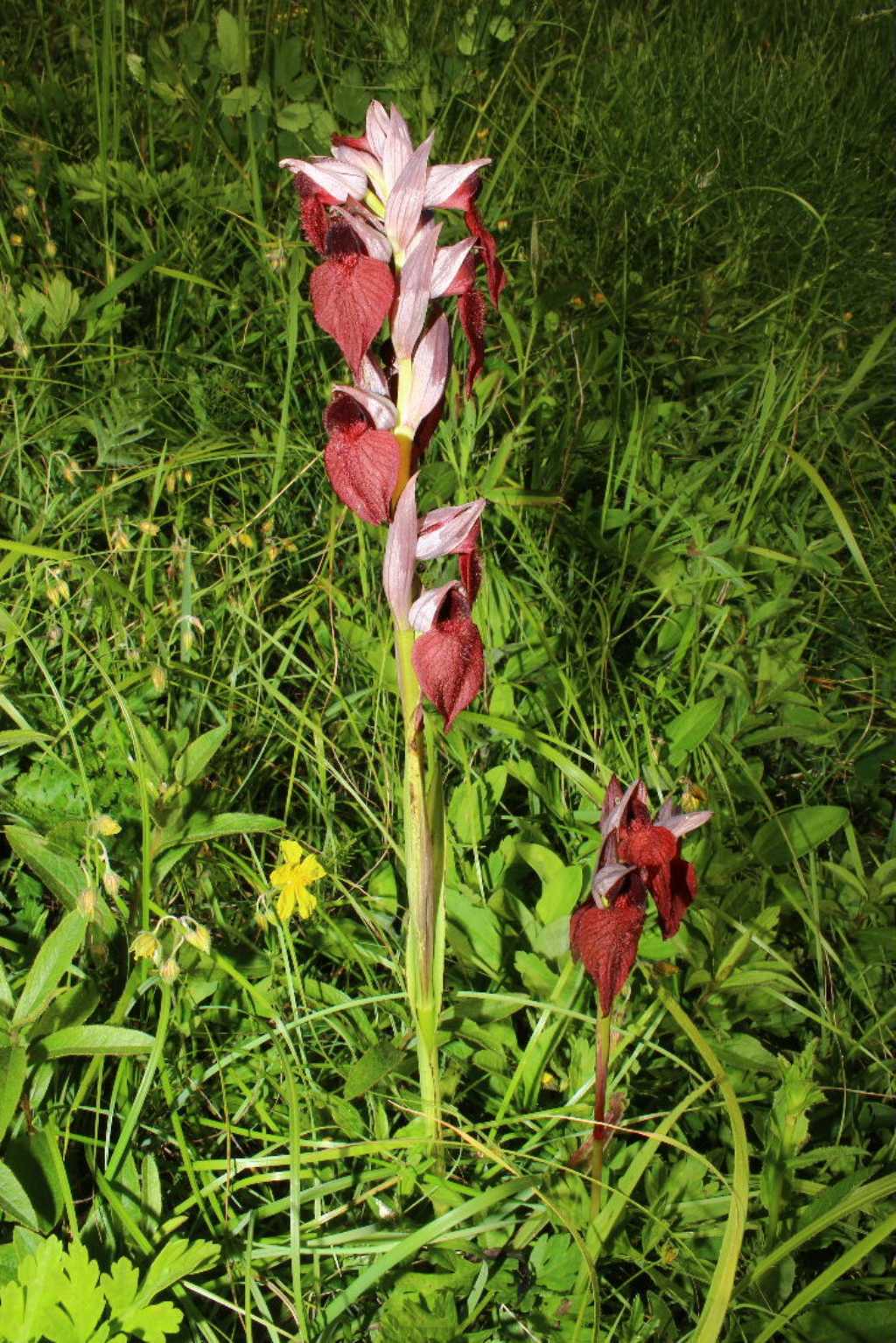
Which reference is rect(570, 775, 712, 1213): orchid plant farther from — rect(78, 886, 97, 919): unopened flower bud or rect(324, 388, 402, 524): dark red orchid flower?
rect(78, 886, 97, 919): unopened flower bud

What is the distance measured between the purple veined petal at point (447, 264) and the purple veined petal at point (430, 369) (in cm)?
3

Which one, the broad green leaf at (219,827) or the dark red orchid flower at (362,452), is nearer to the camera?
the dark red orchid flower at (362,452)

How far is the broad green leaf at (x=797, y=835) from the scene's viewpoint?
1672mm

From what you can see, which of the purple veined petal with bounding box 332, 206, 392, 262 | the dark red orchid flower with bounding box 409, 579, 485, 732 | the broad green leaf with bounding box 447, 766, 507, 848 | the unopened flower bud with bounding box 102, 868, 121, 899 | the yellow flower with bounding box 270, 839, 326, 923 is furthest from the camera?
the broad green leaf with bounding box 447, 766, 507, 848

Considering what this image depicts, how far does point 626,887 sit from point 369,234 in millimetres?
750

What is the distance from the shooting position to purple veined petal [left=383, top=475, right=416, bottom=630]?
1108 mm

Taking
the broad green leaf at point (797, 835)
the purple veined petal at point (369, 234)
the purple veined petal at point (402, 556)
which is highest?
the purple veined petal at point (369, 234)

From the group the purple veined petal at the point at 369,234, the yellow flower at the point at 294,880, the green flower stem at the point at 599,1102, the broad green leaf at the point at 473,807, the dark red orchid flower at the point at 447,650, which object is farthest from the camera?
the broad green leaf at the point at 473,807

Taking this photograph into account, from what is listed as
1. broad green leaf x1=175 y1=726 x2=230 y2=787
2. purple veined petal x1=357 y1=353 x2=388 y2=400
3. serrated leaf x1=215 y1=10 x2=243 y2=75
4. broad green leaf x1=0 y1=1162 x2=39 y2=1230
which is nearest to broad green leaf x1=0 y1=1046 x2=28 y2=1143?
broad green leaf x1=0 y1=1162 x2=39 y2=1230

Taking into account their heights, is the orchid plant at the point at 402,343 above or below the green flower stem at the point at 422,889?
above

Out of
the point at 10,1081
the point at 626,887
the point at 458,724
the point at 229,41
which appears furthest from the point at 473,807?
the point at 229,41

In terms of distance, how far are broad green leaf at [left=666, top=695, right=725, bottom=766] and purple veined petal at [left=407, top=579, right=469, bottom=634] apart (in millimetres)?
789

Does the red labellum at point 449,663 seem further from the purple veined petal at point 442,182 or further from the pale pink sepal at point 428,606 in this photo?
the purple veined petal at point 442,182

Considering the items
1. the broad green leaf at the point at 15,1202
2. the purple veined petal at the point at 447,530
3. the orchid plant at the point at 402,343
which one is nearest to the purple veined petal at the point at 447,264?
the orchid plant at the point at 402,343
